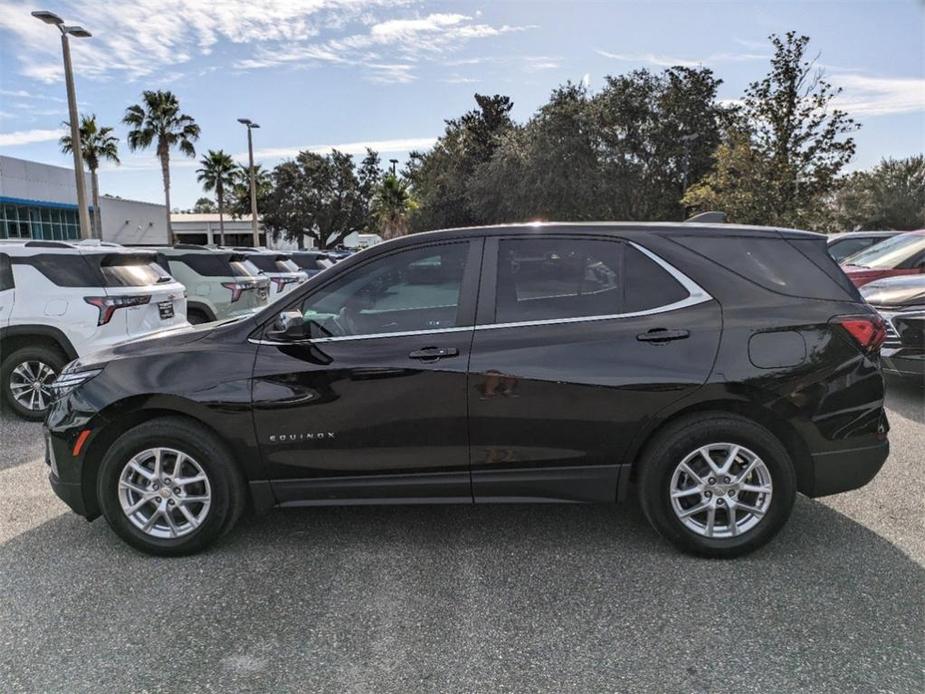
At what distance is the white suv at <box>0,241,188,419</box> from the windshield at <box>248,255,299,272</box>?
6017mm

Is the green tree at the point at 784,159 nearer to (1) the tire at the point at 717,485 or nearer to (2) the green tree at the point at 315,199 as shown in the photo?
(1) the tire at the point at 717,485

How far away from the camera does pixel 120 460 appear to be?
3.46m

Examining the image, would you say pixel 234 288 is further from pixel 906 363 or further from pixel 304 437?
pixel 906 363

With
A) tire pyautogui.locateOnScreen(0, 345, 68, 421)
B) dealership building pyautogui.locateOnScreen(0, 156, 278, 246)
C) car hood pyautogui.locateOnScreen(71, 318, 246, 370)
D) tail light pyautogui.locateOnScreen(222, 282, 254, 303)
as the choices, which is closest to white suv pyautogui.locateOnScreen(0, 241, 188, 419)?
tire pyautogui.locateOnScreen(0, 345, 68, 421)

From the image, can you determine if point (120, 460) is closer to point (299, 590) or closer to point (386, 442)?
point (299, 590)

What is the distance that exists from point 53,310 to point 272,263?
22.1 feet

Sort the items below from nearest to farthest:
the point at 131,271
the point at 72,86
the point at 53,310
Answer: the point at 53,310 → the point at 131,271 → the point at 72,86

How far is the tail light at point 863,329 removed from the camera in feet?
11.0

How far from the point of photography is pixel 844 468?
11.2 feet

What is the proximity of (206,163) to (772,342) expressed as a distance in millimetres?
57493

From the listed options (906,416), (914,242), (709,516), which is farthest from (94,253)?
(914,242)

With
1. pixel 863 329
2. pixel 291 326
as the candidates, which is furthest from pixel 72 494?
pixel 863 329

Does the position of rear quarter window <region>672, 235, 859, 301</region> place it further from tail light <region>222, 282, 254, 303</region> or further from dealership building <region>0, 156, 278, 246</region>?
dealership building <region>0, 156, 278, 246</region>

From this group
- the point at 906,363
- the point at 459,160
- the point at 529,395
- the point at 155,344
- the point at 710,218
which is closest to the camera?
the point at 529,395
